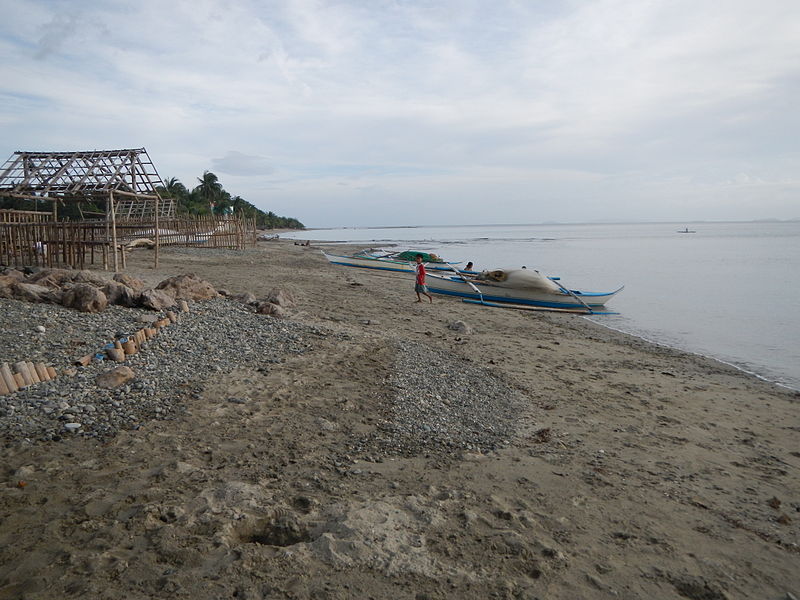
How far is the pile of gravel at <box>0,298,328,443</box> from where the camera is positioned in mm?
4777

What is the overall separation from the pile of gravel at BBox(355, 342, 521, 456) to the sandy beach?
32mm

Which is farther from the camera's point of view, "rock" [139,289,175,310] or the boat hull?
the boat hull

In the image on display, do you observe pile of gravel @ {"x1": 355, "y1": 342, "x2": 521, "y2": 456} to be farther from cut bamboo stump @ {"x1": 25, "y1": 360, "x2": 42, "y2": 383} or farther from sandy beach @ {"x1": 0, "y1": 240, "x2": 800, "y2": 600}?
cut bamboo stump @ {"x1": 25, "y1": 360, "x2": 42, "y2": 383}

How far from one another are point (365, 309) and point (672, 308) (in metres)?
11.0

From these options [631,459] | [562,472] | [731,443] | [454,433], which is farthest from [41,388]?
[731,443]

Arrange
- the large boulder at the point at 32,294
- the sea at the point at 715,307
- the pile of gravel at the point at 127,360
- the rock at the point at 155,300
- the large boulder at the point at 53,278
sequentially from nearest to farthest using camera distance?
1. the pile of gravel at the point at 127,360
2. the large boulder at the point at 32,294
3. the rock at the point at 155,300
4. the large boulder at the point at 53,278
5. the sea at the point at 715,307

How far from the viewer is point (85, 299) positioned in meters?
7.96

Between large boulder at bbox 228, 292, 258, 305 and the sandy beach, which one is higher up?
large boulder at bbox 228, 292, 258, 305

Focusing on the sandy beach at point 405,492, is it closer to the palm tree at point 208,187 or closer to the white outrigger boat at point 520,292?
the white outrigger boat at point 520,292

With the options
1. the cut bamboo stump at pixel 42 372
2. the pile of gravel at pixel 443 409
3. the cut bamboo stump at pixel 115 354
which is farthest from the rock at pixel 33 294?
the pile of gravel at pixel 443 409

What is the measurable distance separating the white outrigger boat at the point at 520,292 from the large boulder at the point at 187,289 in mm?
8292

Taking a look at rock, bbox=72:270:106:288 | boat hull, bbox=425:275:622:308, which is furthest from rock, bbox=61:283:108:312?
boat hull, bbox=425:275:622:308

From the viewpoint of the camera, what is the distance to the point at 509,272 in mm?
16266

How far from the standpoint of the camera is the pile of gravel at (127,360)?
188 inches
